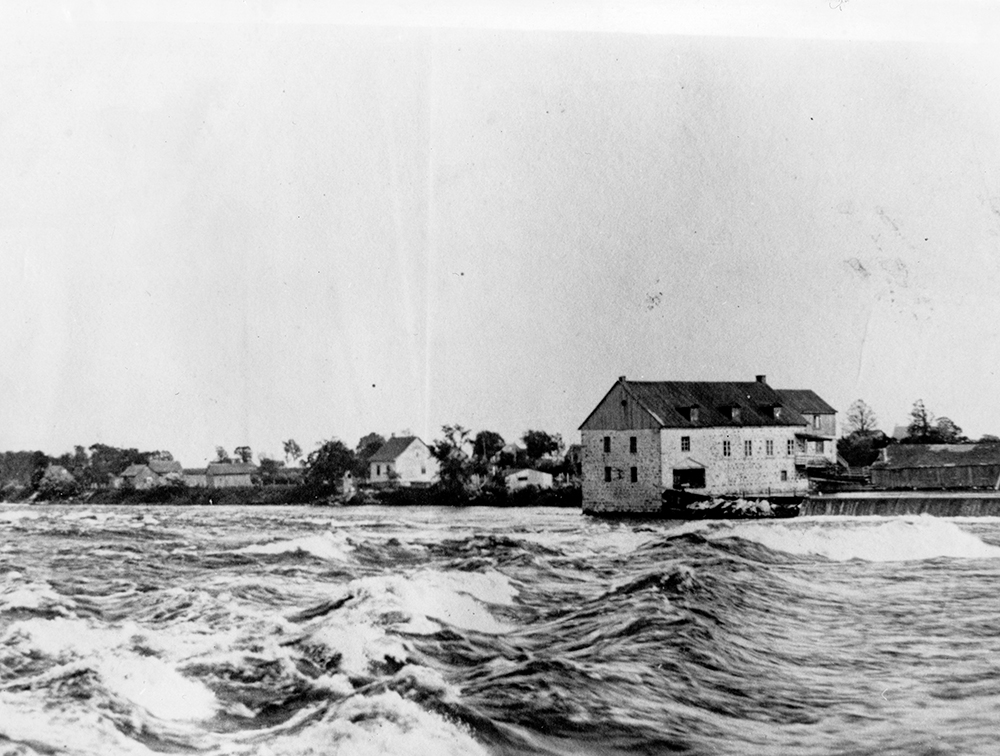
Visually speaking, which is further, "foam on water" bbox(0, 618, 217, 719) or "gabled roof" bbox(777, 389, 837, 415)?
"gabled roof" bbox(777, 389, 837, 415)

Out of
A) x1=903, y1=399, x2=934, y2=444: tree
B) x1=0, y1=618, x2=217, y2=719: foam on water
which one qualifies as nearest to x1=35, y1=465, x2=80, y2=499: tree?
x1=0, y1=618, x2=217, y2=719: foam on water

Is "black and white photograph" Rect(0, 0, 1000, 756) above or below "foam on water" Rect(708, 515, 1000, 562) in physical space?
above

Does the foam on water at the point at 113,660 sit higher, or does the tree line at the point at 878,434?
the tree line at the point at 878,434

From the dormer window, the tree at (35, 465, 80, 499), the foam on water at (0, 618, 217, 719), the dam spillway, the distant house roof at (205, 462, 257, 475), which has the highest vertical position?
the dormer window

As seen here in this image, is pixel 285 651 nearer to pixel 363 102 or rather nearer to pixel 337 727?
pixel 337 727

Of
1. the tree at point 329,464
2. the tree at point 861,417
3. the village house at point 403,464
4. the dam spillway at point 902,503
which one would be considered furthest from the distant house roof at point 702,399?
the tree at point 329,464

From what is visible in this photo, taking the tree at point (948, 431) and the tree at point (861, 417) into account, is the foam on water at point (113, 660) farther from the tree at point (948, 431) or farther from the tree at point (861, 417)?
the tree at point (948, 431)

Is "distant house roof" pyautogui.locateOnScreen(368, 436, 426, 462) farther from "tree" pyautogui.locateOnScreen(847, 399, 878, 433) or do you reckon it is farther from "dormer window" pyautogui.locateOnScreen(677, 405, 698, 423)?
"tree" pyautogui.locateOnScreen(847, 399, 878, 433)
